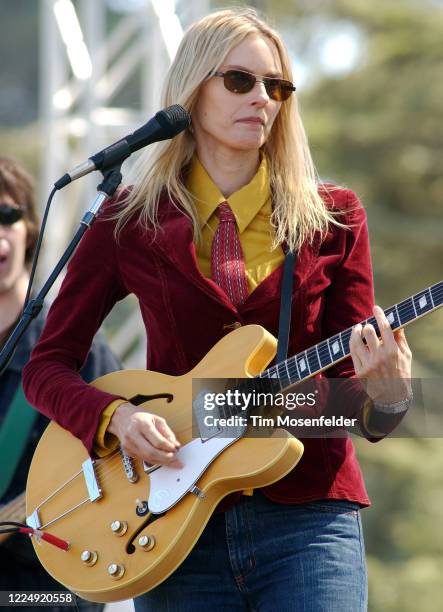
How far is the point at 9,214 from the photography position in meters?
4.52

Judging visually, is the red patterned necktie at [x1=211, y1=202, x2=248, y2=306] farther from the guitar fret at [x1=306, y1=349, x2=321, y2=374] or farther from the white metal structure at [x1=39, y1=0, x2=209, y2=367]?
the white metal structure at [x1=39, y1=0, x2=209, y2=367]

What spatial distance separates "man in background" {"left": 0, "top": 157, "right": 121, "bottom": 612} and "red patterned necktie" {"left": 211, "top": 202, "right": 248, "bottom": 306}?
1.18 metres

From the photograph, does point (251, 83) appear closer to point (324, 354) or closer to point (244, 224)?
point (244, 224)

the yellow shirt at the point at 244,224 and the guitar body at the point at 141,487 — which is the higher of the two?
the yellow shirt at the point at 244,224

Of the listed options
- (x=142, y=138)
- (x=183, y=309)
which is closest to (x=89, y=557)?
(x=183, y=309)

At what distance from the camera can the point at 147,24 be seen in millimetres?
6801

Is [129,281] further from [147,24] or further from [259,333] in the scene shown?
[147,24]

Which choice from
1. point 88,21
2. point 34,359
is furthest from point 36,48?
point 34,359

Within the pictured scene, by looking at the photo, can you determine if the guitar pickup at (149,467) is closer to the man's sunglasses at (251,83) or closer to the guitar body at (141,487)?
the guitar body at (141,487)

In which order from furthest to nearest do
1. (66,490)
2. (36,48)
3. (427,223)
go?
(36,48) < (427,223) < (66,490)

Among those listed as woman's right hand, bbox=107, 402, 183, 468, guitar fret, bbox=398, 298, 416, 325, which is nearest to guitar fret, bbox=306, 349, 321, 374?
guitar fret, bbox=398, 298, 416, 325

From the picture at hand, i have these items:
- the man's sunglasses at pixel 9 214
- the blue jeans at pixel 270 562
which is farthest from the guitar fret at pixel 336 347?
the man's sunglasses at pixel 9 214

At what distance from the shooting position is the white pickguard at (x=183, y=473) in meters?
2.79

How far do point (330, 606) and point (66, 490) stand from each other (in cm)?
77
